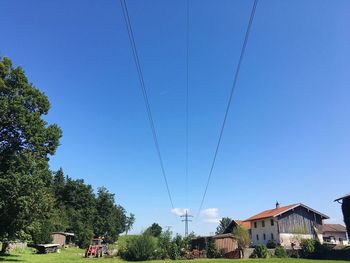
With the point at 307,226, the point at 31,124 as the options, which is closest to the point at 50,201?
the point at 31,124

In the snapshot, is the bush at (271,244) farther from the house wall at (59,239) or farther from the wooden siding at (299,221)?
the house wall at (59,239)

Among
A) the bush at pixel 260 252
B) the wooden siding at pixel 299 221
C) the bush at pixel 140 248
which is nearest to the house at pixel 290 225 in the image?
the wooden siding at pixel 299 221

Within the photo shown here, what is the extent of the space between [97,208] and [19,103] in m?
71.5

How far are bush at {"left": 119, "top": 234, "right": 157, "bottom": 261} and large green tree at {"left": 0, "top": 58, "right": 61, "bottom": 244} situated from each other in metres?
11.7

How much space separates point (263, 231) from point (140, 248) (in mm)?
26389

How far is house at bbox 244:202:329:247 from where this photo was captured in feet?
185

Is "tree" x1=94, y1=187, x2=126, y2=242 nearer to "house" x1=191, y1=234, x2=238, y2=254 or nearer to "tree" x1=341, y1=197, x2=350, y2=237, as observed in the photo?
"house" x1=191, y1=234, x2=238, y2=254

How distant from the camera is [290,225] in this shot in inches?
2260

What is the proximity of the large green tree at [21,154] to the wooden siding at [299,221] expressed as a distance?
3698cm

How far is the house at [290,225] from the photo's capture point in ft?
185

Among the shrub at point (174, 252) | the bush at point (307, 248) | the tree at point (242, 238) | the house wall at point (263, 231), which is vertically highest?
the house wall at point (263, 231)

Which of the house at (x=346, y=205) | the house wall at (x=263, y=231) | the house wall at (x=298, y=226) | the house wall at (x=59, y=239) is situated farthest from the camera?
the house wall at (x=59, y=239)

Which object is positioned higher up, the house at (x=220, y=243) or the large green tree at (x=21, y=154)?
the large green tree at (x=21, y=154)

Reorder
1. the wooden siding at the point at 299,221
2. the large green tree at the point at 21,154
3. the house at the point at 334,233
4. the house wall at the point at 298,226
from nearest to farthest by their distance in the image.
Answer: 1. the large green tree at the point at 21,154
2. the house wall at the point at 298,226
3. the wooden siding at the point at 299,221
4. the house at the point at 334,233
